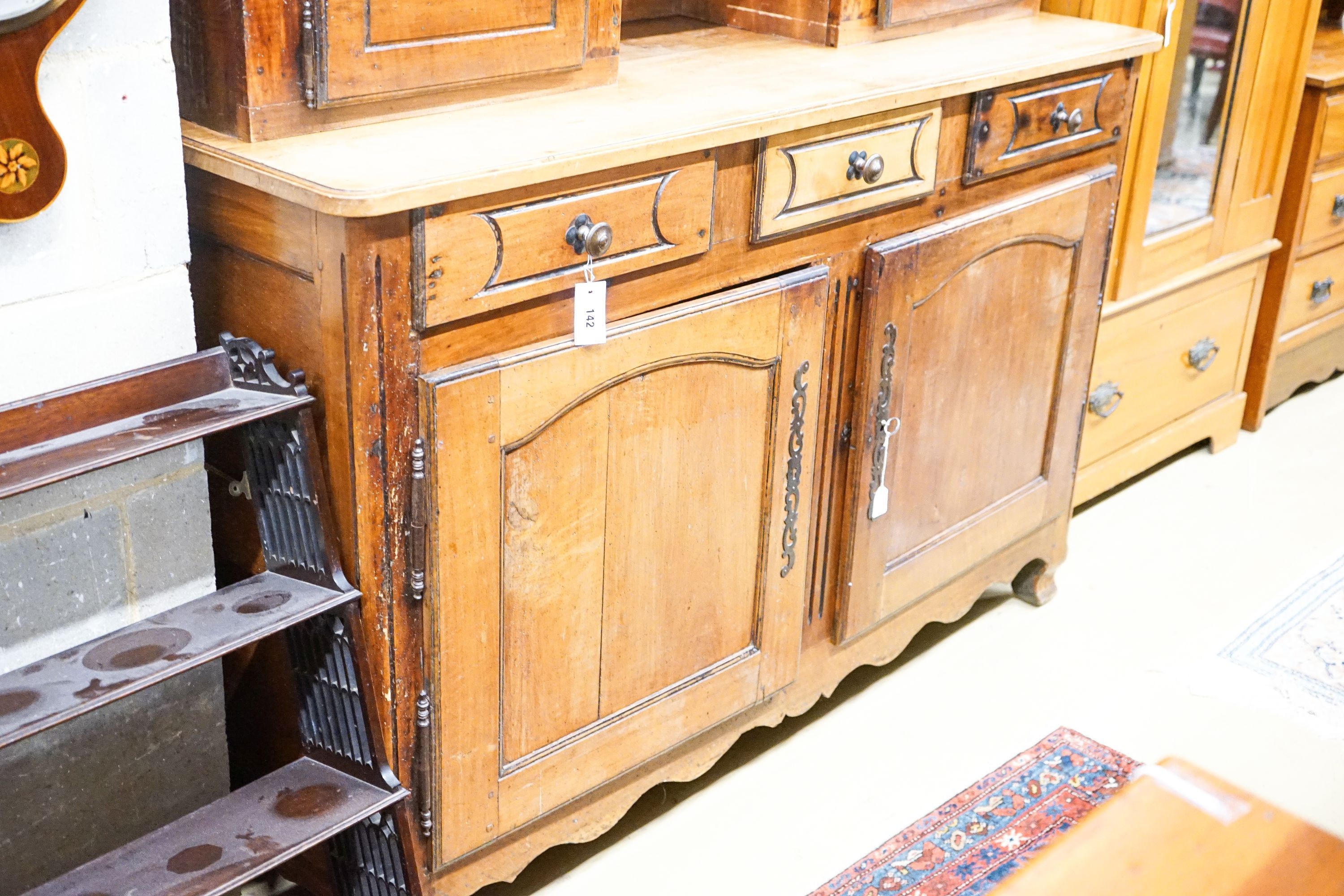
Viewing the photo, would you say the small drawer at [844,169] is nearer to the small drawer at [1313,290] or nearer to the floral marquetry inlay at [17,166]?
the floral marquetry inlay at [17,166]

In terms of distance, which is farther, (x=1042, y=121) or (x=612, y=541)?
(x=1042, y=121)

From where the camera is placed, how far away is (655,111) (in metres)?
1.66

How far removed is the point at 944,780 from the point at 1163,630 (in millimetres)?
667

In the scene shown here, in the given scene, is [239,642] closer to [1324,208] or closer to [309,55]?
[309,55]

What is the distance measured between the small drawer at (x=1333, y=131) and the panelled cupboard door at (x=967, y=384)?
3.84ft

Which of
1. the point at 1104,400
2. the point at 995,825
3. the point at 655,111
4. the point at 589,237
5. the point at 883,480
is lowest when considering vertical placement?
the point at 995,825

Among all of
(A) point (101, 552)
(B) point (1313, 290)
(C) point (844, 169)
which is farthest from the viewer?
(B) point (1313, 290)

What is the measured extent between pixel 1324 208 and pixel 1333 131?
19 centimetres

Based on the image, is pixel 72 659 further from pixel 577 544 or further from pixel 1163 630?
pixel 1163 630

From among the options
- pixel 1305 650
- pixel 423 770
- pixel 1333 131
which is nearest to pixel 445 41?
pixel 423 770

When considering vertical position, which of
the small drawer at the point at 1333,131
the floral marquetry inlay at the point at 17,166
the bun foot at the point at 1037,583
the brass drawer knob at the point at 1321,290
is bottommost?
the bun foot at the point at 1037,583

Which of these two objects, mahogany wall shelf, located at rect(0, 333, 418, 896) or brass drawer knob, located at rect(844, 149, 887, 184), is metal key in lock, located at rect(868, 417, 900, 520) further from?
mahogany wall shelf, located at rect(0, 333, 418, 896)

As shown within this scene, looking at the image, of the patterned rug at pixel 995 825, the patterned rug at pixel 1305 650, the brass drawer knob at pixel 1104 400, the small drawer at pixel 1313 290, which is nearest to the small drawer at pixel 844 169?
the patterned rug at pixel 995 825

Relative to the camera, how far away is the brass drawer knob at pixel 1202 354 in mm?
3090
